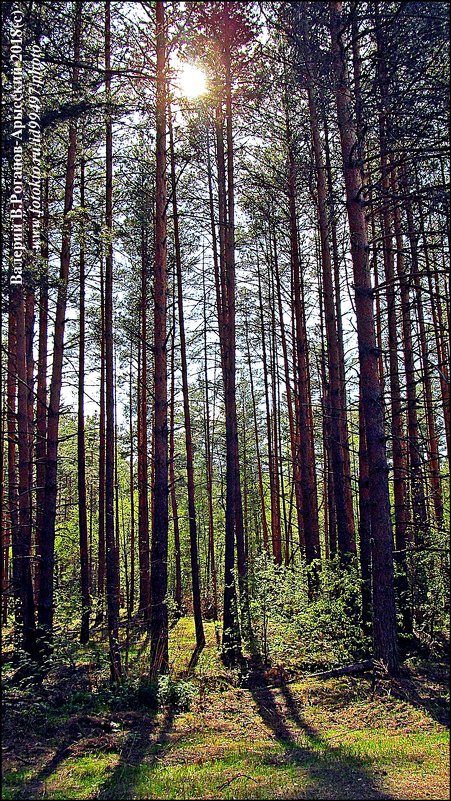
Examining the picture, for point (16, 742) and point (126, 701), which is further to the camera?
point (126, 701)

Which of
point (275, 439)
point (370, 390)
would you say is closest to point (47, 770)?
point (370, 390)

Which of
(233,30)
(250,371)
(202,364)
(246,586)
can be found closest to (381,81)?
(233,30)

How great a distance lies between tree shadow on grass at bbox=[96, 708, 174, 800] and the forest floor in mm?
11

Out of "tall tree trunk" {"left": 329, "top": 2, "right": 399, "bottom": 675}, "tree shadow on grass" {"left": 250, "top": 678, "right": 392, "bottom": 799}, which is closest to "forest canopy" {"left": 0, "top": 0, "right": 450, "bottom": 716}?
"tall tree trunk" {"left": 329, "top": 2, "right": 399, "bottom": 675}

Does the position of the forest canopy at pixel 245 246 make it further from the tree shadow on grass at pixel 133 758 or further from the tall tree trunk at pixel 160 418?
the tree shadow on grass at pixel 133 758

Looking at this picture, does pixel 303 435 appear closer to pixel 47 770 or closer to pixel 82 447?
pixel 82 447

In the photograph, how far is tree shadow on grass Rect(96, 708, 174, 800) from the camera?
4801 mm

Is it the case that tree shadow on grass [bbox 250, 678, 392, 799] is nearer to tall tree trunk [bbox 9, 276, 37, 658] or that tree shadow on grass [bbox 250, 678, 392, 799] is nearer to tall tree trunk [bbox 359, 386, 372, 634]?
tall tree trunk [bbox 359, 386, 372, 634]

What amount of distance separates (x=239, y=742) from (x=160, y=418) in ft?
16.9

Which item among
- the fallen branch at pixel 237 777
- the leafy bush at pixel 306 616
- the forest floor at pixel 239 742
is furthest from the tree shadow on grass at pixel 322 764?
the leafy bush at pixel 306 616

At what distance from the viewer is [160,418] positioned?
9836 millimetres

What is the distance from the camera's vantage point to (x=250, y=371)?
2342 centimetres

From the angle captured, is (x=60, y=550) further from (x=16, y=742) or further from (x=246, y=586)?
(x=16, y=742)

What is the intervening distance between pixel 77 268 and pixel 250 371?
11.7 meters
